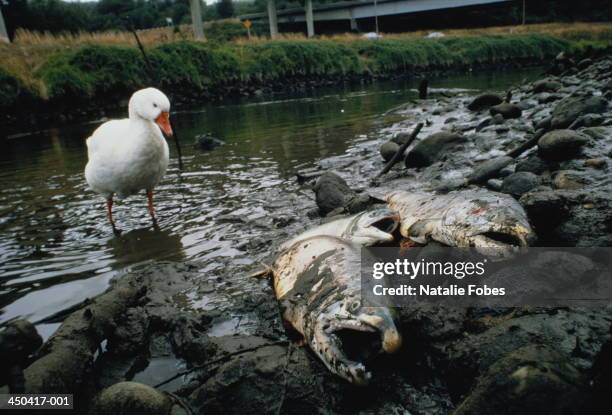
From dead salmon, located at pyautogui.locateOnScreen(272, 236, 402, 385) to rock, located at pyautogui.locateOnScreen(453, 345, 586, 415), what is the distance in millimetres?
481

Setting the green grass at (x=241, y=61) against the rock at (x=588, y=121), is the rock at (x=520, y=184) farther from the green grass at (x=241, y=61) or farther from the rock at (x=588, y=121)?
the green grass at (x=241, y=61)

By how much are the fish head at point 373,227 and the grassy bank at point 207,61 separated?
1918cm

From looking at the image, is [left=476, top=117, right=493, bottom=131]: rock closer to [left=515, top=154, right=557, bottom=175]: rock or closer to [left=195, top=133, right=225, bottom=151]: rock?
[left=515, top=154, right=557, bottom=175]: rock

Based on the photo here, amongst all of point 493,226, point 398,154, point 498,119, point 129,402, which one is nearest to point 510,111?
point 498,119

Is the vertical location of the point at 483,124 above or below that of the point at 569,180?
above

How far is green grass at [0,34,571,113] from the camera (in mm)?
19812

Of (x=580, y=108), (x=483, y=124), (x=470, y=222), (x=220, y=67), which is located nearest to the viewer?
(x=470, y=222)

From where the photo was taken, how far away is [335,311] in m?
1.98

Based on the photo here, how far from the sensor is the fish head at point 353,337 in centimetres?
181

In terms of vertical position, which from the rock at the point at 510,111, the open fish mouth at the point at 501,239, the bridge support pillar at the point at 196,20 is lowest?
the open fish mouth at the point at 501,239

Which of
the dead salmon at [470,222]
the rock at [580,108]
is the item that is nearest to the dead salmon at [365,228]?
the dead salmon at [470,222]

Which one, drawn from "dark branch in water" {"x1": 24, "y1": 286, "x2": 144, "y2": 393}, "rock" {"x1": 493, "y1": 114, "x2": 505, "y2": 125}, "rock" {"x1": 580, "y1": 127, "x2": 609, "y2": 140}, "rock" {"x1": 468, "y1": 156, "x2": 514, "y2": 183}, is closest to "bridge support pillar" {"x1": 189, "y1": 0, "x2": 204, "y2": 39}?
"rock" {"x1": 493, "y1": 114, "x2": 505, "y2": 125}

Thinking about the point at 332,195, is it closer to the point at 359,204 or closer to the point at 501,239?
the point at 359,204

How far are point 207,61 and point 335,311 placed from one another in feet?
89.8
